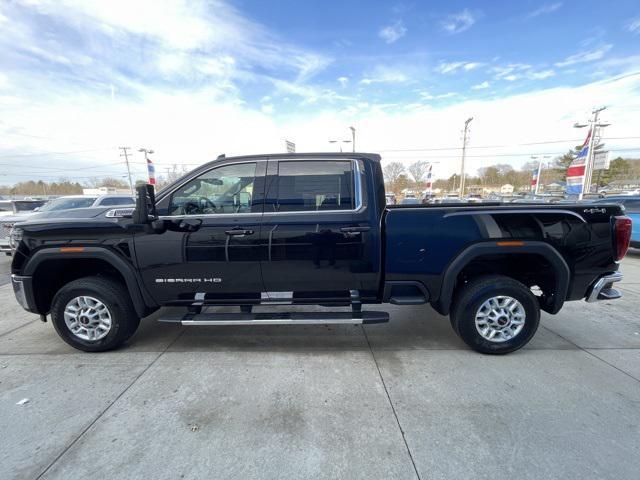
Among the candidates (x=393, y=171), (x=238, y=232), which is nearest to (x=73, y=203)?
(x=238, y=232)

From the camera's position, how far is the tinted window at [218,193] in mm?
3209

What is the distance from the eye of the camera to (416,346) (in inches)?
139

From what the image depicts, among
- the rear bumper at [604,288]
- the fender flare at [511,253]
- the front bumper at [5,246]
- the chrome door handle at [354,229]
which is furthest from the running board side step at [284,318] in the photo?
the front bumper at [5,246]

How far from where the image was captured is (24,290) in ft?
10.5

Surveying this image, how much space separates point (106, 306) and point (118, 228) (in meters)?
0.84

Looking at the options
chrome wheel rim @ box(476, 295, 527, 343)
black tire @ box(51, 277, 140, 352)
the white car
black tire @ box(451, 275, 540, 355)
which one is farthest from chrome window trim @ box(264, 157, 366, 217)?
the white car

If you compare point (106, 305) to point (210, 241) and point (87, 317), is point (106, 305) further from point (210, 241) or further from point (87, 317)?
point (210, 241)

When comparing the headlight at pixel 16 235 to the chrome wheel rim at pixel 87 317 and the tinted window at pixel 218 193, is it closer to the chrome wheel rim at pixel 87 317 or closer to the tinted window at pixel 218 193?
the chrome wheel rim at pixel 87 317

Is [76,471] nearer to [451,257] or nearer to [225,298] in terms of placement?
[225,298]

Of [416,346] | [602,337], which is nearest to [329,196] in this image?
[416,346]

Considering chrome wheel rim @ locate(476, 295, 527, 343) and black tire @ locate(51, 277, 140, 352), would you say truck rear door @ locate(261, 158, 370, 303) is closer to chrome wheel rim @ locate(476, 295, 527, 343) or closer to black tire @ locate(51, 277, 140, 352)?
chrome wheel rim @ locate(476, 295, 527, 343)

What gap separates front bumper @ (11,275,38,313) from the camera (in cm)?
320

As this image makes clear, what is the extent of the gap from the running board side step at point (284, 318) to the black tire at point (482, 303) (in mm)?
803

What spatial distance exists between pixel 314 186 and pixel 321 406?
6.68 feet
